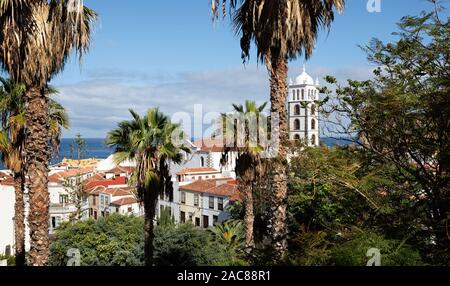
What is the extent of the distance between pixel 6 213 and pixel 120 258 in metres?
18.1

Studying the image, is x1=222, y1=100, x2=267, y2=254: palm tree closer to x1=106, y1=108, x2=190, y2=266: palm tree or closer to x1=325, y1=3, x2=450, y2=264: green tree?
x1=106, y1=108, x2=190, y2=266: palm tree

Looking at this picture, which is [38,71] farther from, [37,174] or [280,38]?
[280,38]

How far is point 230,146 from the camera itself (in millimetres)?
20578

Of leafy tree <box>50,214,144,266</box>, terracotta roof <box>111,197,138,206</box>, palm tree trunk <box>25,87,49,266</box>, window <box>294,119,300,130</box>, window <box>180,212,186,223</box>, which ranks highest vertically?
window <box>294,119,300,130</box>

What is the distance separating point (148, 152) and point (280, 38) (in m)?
7.24

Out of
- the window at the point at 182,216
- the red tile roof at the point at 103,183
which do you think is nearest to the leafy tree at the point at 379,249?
the window at the point at 182,216

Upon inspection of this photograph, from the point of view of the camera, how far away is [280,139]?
33.4 ft

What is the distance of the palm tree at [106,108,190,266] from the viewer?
15.2 meters

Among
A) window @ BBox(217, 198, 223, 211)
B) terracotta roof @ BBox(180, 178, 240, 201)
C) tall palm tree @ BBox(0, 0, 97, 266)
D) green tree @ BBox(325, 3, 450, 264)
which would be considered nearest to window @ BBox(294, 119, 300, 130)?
terracotta roof @ BBox(180, 178, 240, 201)

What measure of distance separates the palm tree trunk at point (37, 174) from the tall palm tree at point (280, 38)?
4203 mm

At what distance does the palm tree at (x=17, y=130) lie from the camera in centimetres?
1578

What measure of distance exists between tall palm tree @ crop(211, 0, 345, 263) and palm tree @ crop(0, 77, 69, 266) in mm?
8822
